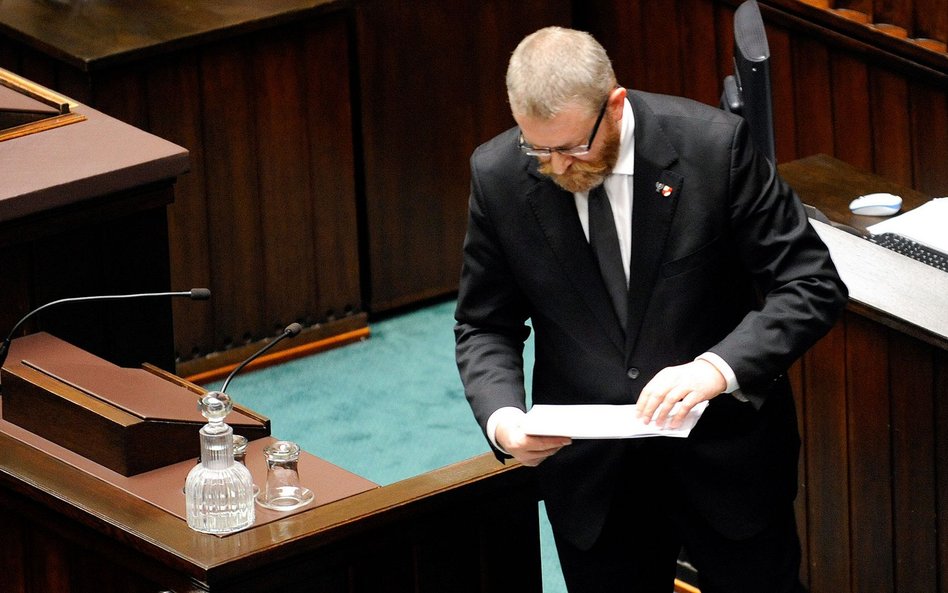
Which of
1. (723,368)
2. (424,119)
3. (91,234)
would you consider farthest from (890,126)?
(723,368)

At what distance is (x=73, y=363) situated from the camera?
2920 mm

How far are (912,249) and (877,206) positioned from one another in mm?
230

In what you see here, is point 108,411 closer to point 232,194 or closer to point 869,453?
point 869,453

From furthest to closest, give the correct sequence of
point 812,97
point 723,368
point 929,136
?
1. point 812,97
2. point 929,136
3. point 723,368

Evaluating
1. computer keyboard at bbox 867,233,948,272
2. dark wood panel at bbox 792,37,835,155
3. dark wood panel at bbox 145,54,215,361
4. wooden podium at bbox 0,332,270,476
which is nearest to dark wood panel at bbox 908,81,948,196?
dark wood panel at bbox 792,37,835,155

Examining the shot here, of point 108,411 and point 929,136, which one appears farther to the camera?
point 929,136

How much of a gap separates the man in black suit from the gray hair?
0.07ft

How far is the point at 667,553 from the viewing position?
2557 mm

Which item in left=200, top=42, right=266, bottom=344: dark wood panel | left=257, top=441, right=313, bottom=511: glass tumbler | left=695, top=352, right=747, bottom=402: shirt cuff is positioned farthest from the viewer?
left=200, top=42, right=266, bottom=344: dark wood panel

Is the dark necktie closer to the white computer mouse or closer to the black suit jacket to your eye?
the black suit jacket

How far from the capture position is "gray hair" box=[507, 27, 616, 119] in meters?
2.17

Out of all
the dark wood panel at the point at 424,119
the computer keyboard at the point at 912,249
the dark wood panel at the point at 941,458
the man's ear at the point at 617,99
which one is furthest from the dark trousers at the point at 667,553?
the dark wood panel at the point at 424,119

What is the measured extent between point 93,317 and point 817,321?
1.53 metres

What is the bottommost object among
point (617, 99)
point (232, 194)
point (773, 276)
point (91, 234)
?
point (232, 194)
